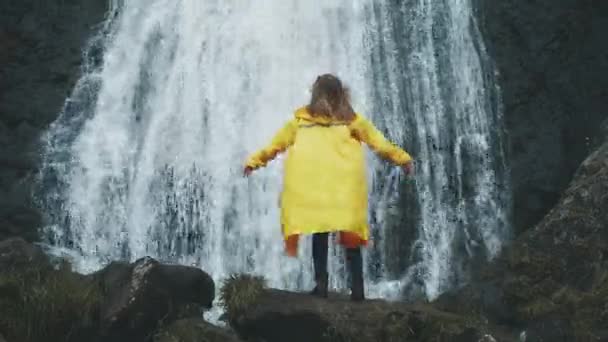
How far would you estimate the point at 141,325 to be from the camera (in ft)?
24.1

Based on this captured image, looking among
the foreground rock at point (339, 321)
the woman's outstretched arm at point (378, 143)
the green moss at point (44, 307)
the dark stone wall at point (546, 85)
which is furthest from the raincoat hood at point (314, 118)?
the dark stone wall at point (546, 85)

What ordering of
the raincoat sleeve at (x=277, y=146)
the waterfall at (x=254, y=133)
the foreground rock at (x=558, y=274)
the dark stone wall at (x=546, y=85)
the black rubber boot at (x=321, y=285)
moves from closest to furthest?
the raincoat sleeve at (x=277, y=146), the black rubber boot at (x=321, y=285), the foreground rock at (x=558, y=274), the waterfall at (x=254, y=133), the dark stone wall at (x=546, y=85)

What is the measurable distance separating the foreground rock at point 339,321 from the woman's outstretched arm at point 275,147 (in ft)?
3.66

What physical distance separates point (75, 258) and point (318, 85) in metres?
5.50

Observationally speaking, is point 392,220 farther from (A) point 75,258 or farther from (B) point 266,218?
(A) point 75,258

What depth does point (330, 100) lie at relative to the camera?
6832 millimetres

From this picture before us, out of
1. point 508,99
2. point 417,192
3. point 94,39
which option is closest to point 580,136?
point 508,99

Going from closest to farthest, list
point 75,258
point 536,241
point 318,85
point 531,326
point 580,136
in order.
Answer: point 318,85
point 531,326
point 536,241
point 75,258
point 580,136

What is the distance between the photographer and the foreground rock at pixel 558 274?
26.1ft

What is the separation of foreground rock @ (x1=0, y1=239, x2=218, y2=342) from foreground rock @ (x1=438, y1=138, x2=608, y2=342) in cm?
248

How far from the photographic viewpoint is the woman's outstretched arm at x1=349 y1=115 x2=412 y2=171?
672 centimetres

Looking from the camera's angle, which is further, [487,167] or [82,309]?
[487,167]

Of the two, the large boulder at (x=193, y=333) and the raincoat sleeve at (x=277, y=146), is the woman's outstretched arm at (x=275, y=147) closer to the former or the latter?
the raincoat sleeve at (x=277, y=146)

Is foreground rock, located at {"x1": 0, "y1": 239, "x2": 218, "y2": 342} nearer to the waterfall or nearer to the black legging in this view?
the black legging
